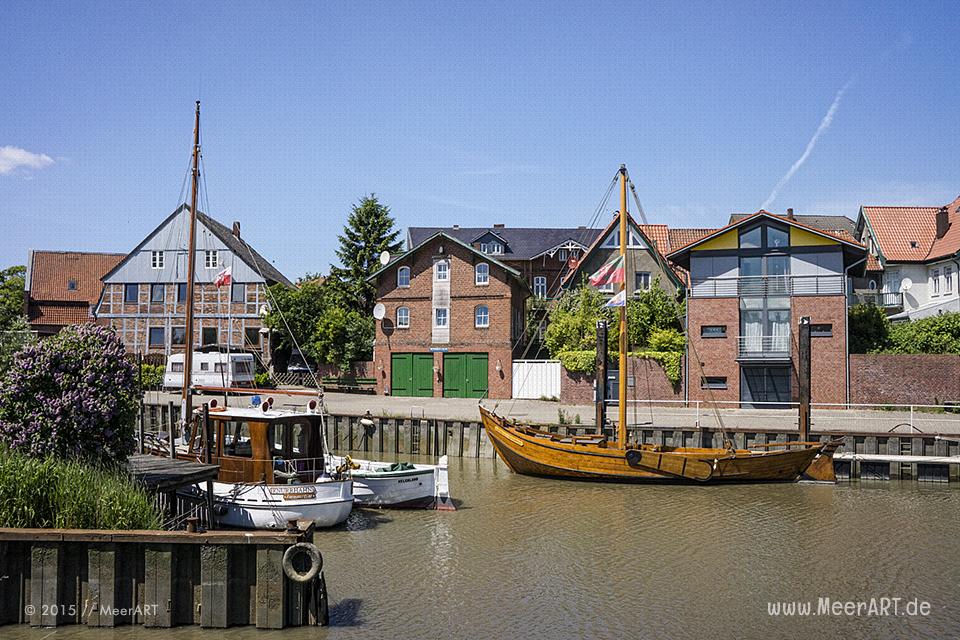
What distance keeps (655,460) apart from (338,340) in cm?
2734

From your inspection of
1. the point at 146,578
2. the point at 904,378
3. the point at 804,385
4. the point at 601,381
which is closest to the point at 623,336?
the point at 601,381

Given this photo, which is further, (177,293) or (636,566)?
(177,293)

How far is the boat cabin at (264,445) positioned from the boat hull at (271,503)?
1.76 ft

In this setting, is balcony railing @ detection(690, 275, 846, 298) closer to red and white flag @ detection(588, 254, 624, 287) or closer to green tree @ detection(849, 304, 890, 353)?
green tree @ detection(849, 304, 890, 353)

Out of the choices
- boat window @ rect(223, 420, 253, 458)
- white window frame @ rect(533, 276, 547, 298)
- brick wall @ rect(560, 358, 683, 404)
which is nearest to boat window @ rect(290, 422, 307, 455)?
boat window @ rect(223, 420, 253, 458)

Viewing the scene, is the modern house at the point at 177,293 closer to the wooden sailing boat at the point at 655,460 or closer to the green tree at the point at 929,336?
the wooden sailing boat at the point at 655,460

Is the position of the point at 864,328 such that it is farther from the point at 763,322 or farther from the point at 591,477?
the point at 591,477

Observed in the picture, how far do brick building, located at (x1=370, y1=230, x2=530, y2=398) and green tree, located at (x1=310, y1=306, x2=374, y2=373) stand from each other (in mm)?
4523

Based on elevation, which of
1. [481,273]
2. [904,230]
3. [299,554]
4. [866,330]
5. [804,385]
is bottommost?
[299,554]

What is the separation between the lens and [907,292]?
51625 mm

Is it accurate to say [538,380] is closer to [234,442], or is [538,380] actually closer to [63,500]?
[234,442]

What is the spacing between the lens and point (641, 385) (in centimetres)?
3822

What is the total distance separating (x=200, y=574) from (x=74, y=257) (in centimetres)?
6061

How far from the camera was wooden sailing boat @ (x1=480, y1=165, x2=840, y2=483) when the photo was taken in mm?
23766
